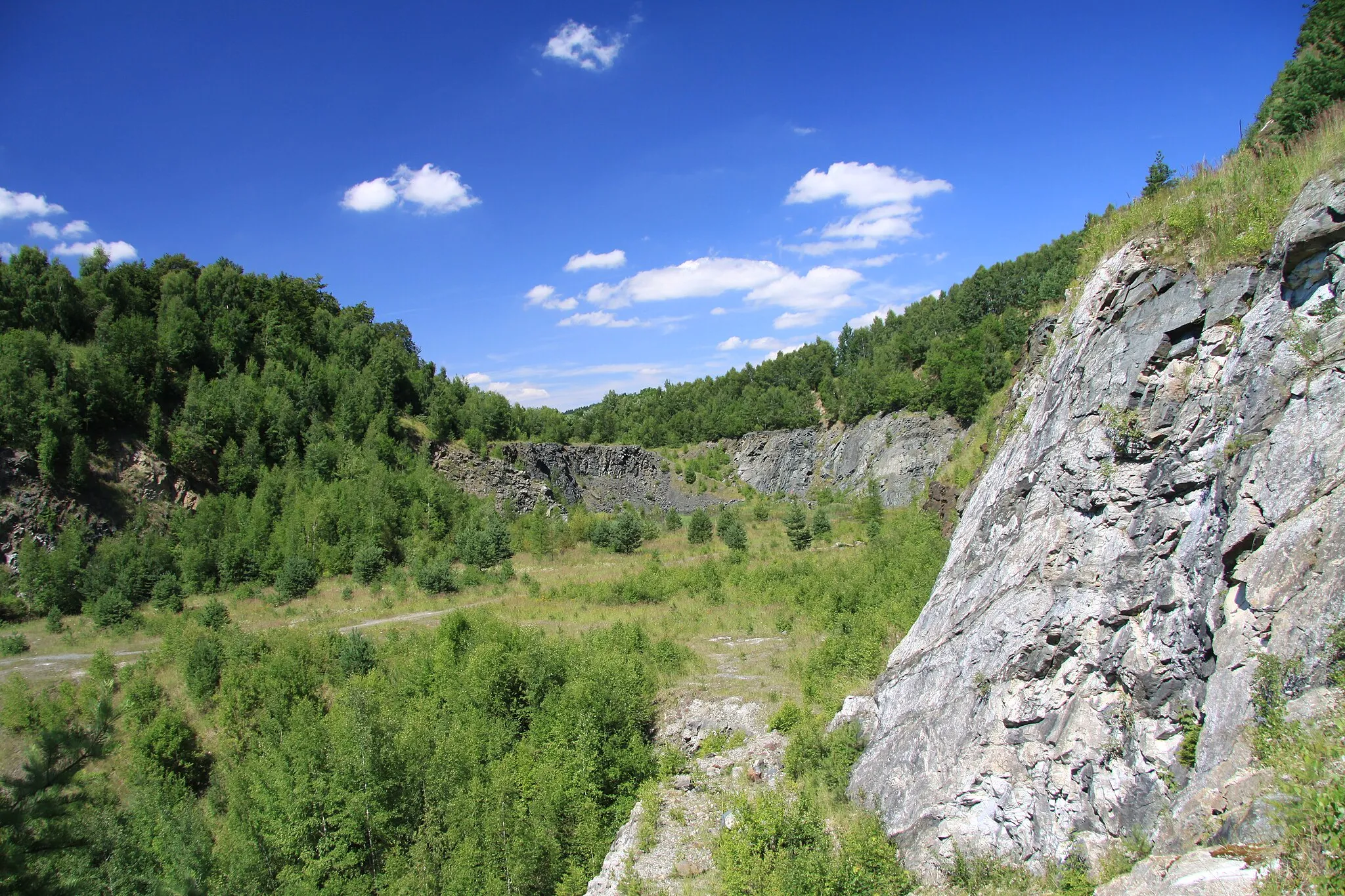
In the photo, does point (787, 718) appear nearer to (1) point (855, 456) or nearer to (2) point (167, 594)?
(2) point (167, 594)

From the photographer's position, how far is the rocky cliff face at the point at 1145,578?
17.3ft

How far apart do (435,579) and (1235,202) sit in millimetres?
32328

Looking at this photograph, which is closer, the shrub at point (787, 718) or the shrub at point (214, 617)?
the shrub at point (787, 718)

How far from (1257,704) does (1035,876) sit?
10.4 feet

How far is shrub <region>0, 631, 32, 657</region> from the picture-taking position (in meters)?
24.4

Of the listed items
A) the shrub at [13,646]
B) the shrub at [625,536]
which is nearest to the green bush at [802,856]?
the shrub at [625,536]

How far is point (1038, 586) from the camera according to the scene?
8398mm

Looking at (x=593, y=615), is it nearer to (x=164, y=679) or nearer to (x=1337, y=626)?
(x=164, y=679)

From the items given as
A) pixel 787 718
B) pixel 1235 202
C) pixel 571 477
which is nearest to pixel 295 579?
pixel 787 718

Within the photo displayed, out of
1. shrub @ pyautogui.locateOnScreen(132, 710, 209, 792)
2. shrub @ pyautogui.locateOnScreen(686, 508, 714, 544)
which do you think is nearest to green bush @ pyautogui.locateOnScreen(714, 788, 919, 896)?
shrub @ pyautogui.locateOnScreen(132, 710, 209, 792)

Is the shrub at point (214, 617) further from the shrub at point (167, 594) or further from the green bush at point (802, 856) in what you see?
the green bush at point (802, 856)

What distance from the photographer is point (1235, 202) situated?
7910mm

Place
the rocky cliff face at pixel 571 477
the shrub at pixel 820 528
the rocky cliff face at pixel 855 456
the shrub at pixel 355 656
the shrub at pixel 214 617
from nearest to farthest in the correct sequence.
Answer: the shrub at pixel 355 656 < the shrub at pixel 214 617 < the shrub at pixel 820 528 < the rocky cliff face at pixel 571 477 < the rocky cliff face at pixel 855 456

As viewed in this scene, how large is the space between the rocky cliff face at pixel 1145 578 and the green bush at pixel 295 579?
31.6 metres
